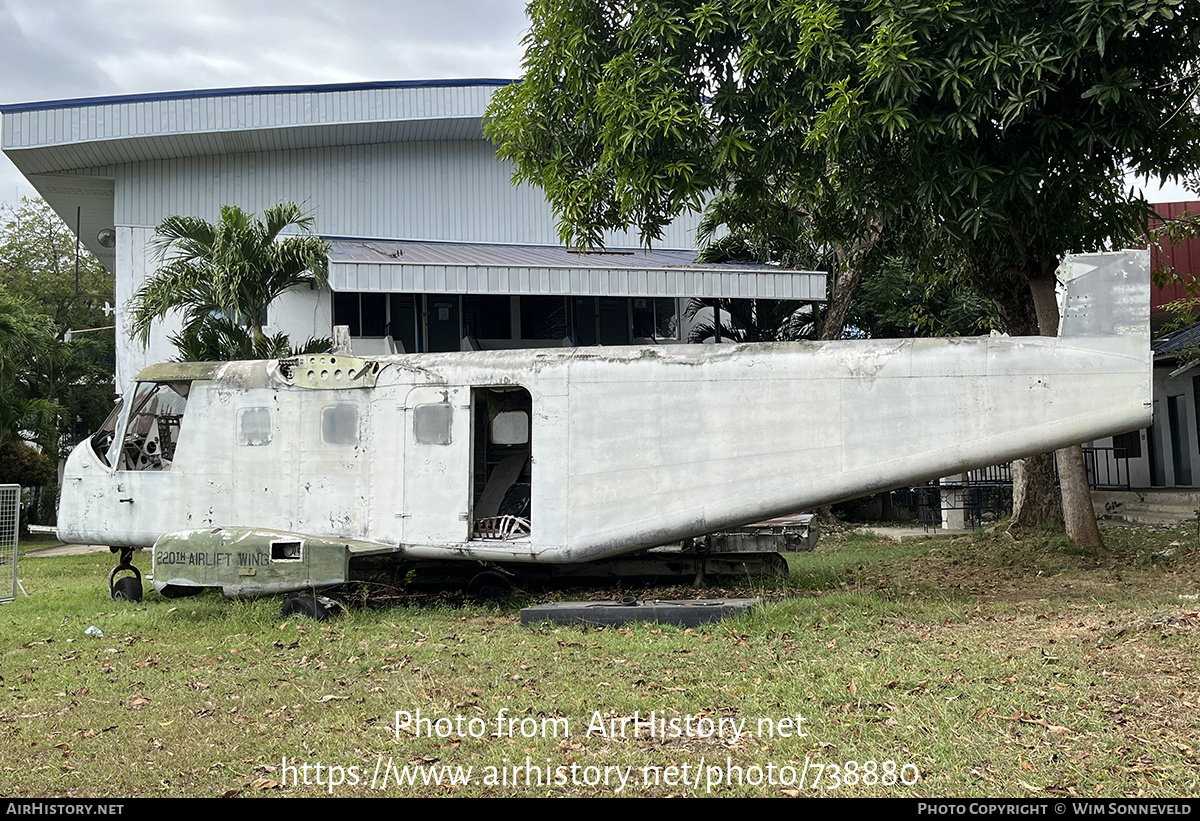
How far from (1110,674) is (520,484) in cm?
764

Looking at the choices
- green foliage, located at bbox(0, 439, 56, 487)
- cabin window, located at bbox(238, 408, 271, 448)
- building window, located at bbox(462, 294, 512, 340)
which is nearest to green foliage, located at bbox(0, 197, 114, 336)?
green foliage, located at bbox(0, 439, 56, 487)

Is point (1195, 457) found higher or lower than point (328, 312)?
lower

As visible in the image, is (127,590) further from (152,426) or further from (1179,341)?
(1179,341)

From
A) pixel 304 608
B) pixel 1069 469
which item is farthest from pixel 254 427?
pixel 1069 469

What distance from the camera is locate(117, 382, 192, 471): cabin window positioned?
498 inches

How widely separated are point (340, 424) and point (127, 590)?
13.3ft

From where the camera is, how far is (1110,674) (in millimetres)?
7094

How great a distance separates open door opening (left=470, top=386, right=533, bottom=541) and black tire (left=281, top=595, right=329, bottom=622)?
6.93ft

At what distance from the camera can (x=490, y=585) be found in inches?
495

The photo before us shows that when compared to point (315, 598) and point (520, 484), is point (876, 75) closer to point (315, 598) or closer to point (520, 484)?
point (520, 484)

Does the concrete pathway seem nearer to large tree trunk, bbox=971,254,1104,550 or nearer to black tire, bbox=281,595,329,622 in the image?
large tree trunk, bbox=971,254,1104,550

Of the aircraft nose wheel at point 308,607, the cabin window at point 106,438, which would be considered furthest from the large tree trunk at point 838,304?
the cabin window at point 106,438

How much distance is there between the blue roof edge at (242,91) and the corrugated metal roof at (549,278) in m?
5.43
